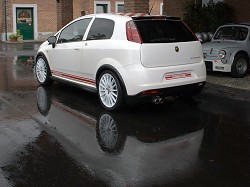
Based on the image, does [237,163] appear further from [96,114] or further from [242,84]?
[242,84]

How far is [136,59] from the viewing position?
627 cm

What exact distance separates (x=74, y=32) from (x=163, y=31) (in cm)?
221

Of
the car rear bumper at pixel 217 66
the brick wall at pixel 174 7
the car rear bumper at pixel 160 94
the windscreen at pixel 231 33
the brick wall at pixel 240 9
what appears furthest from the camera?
the brick wall at pixel 174 7

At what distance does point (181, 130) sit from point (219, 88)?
3675 millimetres

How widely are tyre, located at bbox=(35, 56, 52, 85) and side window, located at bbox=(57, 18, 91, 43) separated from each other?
0.77m

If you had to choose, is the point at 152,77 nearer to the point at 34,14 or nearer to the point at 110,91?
the point at 110,91

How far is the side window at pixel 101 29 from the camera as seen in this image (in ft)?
22.9

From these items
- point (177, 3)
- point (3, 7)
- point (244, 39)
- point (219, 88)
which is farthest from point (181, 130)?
point (3, 7)

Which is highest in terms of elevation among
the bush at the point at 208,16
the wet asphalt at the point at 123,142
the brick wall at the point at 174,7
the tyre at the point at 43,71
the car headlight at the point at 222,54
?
the brick wall at the point at 174,7

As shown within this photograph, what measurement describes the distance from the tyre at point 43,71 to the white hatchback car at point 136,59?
1460 millimetres

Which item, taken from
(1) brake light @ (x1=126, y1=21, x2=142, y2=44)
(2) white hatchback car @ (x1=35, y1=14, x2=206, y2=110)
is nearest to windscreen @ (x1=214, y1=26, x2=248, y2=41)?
(2) white hatchback car @ (x1=35, y1=14, x2=206, y2=110)

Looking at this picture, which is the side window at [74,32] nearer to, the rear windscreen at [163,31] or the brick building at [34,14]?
the rear windscreen at [163,31]

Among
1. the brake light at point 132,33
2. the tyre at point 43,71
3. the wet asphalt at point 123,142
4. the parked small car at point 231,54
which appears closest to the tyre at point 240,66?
the parked small car at point 231,54

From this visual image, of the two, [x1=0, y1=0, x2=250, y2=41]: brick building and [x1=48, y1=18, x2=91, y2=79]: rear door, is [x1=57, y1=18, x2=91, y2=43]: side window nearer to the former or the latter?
[x1=48, y1=18, x2=91, y2=79]: rear door
